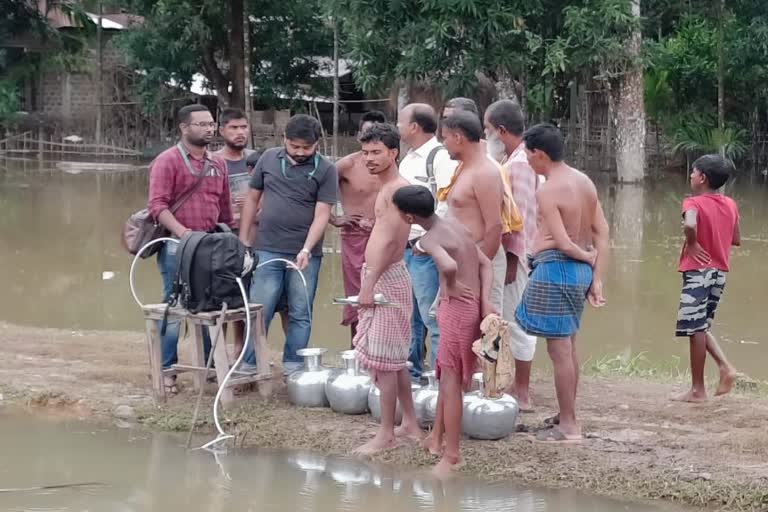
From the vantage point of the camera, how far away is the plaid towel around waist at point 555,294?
552cm

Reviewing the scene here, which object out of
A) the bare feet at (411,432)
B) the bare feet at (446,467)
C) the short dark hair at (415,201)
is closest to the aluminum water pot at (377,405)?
the bare feet at (411,432)

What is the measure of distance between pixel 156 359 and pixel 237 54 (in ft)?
70.1

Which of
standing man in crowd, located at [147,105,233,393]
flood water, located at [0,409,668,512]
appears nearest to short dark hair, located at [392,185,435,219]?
flood water, located at [0,409,668,512]

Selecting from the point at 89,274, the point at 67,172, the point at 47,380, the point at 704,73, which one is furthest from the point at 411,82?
the point at 47,380

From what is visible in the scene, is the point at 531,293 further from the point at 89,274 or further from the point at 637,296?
the point at 89,274

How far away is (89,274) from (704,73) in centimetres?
1598

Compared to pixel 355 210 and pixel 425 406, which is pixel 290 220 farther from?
pixel 425 406

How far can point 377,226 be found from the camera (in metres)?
5.61

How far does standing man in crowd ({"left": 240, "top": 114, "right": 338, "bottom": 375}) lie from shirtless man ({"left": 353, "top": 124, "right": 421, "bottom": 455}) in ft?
2.88

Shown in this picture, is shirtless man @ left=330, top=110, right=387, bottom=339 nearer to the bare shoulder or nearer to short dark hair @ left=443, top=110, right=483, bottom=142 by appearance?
the bare shoulder

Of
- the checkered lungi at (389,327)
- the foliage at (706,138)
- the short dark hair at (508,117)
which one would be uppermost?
the foliage at (706,138)

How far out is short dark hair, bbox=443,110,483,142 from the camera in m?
5.54

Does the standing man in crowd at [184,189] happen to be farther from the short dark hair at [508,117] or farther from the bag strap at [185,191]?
the short dark hair at [508,117]

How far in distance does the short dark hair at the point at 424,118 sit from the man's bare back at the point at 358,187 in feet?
2.77
